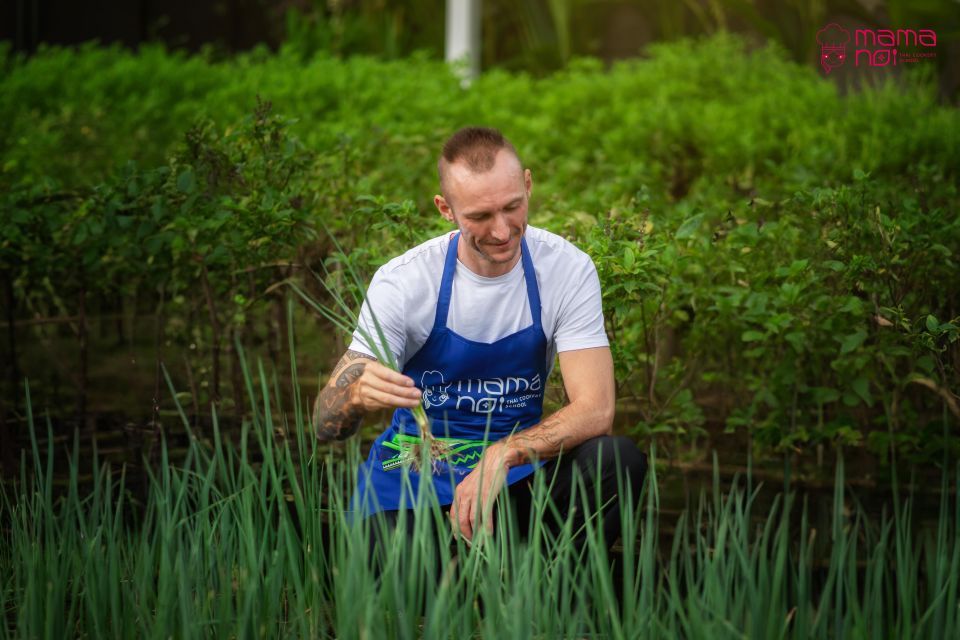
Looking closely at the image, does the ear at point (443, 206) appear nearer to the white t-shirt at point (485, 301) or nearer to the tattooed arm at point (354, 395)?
the white t-shirt at point (485, 301)

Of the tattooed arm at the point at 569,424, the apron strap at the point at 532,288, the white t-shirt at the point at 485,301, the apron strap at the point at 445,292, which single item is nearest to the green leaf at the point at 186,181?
the white t-shirt at the point at 485,301

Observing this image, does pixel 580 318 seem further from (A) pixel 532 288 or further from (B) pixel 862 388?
(B) pixel 862 388

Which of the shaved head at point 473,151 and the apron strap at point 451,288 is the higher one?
the shaved head at point 473,151

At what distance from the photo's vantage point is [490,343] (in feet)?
9.22

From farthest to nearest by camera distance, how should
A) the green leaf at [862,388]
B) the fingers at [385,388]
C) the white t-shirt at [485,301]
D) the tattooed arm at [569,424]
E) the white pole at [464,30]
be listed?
1. the white pole at [464,30]
2. the green leaf at [862,388]
3. the white t-shirt at [485,301]
4. the tattooed arm at [569,424]
5. the fingers at [385,388]

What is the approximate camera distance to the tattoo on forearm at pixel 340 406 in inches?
104

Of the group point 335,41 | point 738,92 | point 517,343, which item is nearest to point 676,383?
point 517,343

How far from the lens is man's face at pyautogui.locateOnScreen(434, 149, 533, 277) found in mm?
2635

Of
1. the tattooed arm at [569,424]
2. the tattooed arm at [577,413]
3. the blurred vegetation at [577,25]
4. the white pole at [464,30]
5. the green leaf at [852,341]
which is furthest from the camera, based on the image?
the blurred vegetation at [577,25]

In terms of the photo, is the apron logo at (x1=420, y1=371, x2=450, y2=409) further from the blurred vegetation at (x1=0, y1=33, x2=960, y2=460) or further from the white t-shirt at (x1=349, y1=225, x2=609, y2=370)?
the blurred vegetation at (x1=0, y1=33, x2=960, y2=460)

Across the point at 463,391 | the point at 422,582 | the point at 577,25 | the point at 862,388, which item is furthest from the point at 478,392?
the point at 577,25

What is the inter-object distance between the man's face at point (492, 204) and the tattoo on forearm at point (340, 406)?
370mm

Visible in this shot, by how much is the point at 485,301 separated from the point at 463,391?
0.22 m

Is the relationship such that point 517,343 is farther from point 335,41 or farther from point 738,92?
point 335,41
